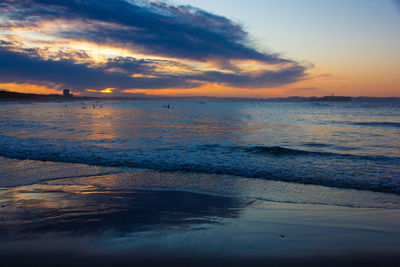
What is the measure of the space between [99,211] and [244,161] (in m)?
6.95

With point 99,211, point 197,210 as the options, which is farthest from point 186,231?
point 99,211

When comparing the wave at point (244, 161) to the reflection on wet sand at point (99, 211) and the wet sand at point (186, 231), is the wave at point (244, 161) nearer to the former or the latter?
the wet sand at point (186, 231)

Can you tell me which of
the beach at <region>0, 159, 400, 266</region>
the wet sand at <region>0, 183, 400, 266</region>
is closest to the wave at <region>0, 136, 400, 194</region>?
the beach at <region>0, 159, 400, 266</region>

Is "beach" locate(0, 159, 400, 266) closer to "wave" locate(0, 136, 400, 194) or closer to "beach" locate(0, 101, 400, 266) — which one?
"beach" locate(0, 101, 400, 266)

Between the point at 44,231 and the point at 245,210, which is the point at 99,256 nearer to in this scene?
the point at 44,231

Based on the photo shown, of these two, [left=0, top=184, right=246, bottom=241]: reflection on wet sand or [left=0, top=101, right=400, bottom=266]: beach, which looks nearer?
[left=0, top=101, right=400, bottom=266]: beach

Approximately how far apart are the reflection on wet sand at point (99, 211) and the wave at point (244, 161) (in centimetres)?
319

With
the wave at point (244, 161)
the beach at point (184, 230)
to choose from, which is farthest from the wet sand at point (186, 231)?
the wave at point (244, 161)

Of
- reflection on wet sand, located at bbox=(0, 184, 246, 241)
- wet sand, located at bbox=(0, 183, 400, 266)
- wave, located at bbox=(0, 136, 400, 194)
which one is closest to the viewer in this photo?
wet sand, located at bbox=(0, 183, 400, 266)

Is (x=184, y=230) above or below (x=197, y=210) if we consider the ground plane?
above

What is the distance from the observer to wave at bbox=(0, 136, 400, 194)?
811cm

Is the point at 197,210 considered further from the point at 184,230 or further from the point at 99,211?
the point at 99,211

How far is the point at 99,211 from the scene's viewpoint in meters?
4.89

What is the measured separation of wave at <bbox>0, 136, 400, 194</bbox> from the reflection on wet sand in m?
3.19
